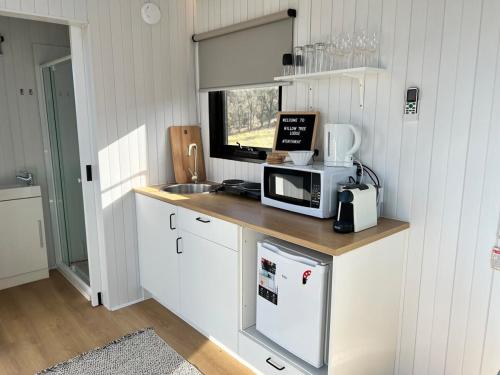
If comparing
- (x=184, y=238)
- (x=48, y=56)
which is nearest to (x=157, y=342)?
(x=184, y=238)

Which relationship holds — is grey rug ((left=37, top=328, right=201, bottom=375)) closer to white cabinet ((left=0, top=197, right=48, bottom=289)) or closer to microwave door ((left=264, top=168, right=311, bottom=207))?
microwave door ((left=264, top=168, right=311, bottom=207))

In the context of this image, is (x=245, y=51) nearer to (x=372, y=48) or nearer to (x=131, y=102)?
(x=131, y=102)

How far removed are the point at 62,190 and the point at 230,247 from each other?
2.19 metres

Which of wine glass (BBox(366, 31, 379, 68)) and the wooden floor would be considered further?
the wooden floor

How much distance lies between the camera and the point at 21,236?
343cm

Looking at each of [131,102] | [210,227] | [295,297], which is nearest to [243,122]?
[131,102]

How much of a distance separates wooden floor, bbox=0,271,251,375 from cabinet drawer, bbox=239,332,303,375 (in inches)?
7.7

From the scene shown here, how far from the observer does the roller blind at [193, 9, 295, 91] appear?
2521mm

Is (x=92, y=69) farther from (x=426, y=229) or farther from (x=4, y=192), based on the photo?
(x=426, y=229)

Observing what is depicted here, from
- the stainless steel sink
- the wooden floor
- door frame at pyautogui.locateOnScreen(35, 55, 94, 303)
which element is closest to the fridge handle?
the wooden floor

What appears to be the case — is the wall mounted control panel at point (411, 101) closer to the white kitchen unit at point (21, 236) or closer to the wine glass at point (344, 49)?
the wine glass at point (344, 49)

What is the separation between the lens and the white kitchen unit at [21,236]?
3334 millimetres

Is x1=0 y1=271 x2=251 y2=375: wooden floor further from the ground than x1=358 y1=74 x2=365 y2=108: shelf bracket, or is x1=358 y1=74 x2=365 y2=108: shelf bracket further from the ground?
x1=358 y1=74 x2=365 y2=108: shelf bracket

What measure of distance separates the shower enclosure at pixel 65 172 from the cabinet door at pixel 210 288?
1.18 meters
